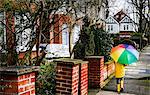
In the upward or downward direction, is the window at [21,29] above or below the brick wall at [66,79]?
above

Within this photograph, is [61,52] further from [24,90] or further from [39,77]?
[24,90]

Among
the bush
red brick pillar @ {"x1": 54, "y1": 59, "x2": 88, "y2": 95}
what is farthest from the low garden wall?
red brick pillar @ {"x1": 54, "y1": 59, "x2": 88, "y2": 95}

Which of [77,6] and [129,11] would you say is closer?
[77,6]

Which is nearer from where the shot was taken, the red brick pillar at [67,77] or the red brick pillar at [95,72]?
the red brick pillar at [67,77]

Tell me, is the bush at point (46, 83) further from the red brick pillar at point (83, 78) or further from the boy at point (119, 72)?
the boy at point (119, 72)

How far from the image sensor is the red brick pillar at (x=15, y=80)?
4.38 meters

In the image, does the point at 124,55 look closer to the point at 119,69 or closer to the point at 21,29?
the point at 119,69

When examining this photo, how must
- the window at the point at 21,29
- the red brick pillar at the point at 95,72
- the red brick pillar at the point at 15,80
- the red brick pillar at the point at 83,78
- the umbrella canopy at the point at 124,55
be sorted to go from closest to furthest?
the red brick pillar at the point at 15,80
the red brick pillar at the point at 83,78
the umbrella canopy at the point at 124,55
the window at the point at 21,29
the red brick pillar at the point at 95,72

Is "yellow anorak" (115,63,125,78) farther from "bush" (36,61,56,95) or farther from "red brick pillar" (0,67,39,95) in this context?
"red brick pillar" (0,67,39,95)

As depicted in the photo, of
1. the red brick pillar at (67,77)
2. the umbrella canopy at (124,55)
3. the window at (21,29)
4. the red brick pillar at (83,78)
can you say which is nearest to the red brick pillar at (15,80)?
the red brick pillar at (67,77)

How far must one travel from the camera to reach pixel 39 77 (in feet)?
26.1

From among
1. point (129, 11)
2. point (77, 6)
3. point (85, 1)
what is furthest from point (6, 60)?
point (129, 11)

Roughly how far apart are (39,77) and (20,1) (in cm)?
266

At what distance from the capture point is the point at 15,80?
14.4 ft
